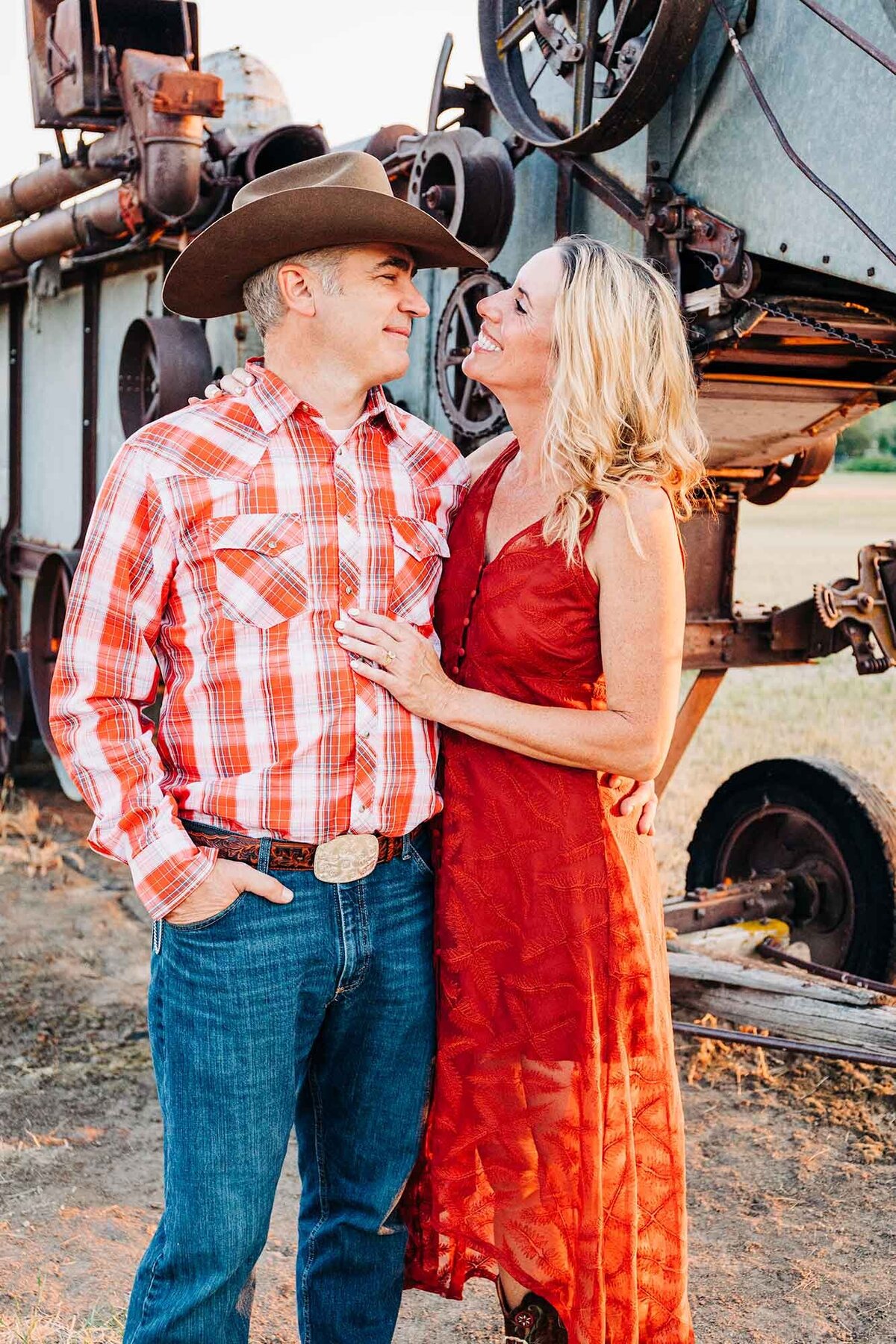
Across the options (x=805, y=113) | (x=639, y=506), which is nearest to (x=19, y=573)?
(x=805, y=113)

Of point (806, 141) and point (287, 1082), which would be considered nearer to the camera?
point (287, 1082)

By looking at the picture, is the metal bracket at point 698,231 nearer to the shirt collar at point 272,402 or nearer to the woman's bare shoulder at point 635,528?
the woman's bare shoulder at point 635,528

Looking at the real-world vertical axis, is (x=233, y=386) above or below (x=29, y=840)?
above

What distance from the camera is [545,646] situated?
2.44m

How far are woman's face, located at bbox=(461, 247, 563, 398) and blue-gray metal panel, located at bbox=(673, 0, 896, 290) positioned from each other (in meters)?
1.17

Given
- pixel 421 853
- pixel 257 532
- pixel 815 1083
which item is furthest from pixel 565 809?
pixel 815 1083

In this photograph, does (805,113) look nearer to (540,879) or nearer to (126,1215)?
(540,879)

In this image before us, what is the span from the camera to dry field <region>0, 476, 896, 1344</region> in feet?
11.0

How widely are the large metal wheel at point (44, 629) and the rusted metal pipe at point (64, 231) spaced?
1.75 metres

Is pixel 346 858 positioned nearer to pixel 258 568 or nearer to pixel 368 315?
pixel 258 568

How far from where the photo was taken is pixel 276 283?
8.01 feet

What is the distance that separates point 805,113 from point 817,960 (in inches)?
136

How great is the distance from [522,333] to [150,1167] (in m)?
2.86

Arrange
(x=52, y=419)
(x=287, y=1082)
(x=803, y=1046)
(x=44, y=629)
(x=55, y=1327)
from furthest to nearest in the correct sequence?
(x=52, y=419), (x=44, y=629), (x=803, y=1046), (x=55, y=1327), (x=287, y=1082)
